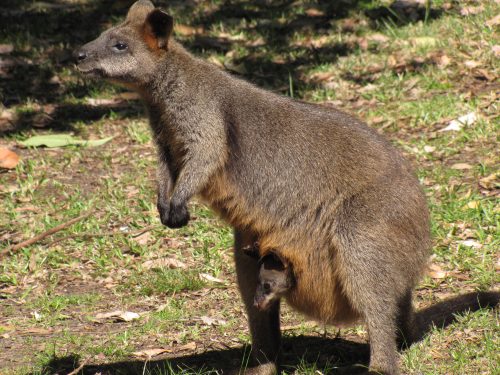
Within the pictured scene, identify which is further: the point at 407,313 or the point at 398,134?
the point at 398,134

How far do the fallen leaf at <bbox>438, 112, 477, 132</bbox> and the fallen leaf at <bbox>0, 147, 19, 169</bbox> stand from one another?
153 inches

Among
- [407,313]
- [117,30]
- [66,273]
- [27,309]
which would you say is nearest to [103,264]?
[66,273]

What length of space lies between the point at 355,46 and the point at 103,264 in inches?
172

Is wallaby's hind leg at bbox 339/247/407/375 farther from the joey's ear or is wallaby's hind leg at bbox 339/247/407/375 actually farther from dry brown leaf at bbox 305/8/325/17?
dry brown leaf at bbox 305/8/325/17

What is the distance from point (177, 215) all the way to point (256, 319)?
0.78 metres

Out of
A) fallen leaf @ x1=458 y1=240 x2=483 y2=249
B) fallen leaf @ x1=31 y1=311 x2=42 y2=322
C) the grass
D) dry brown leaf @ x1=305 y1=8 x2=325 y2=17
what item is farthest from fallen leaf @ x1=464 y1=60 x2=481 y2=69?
fallen leaf @ x1=31 y1=311 x2=42 y2=322

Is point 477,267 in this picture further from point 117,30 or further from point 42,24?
point 42,24

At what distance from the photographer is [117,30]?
5.78 metres

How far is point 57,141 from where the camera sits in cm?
869

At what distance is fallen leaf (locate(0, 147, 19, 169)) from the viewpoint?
322 inches

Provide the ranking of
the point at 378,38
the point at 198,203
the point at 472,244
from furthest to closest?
the point at 378,38
the point at 198,203
the point at 472,244

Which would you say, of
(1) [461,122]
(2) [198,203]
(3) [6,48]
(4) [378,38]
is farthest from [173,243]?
(3) [6,48]

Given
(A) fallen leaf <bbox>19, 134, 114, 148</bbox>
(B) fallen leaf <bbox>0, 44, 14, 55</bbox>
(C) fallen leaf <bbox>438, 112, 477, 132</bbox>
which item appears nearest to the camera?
(C) fallen leaf <bbox>438, 112, 477, 132</bbox>

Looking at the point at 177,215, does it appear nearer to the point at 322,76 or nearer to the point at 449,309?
the point at 449,309
